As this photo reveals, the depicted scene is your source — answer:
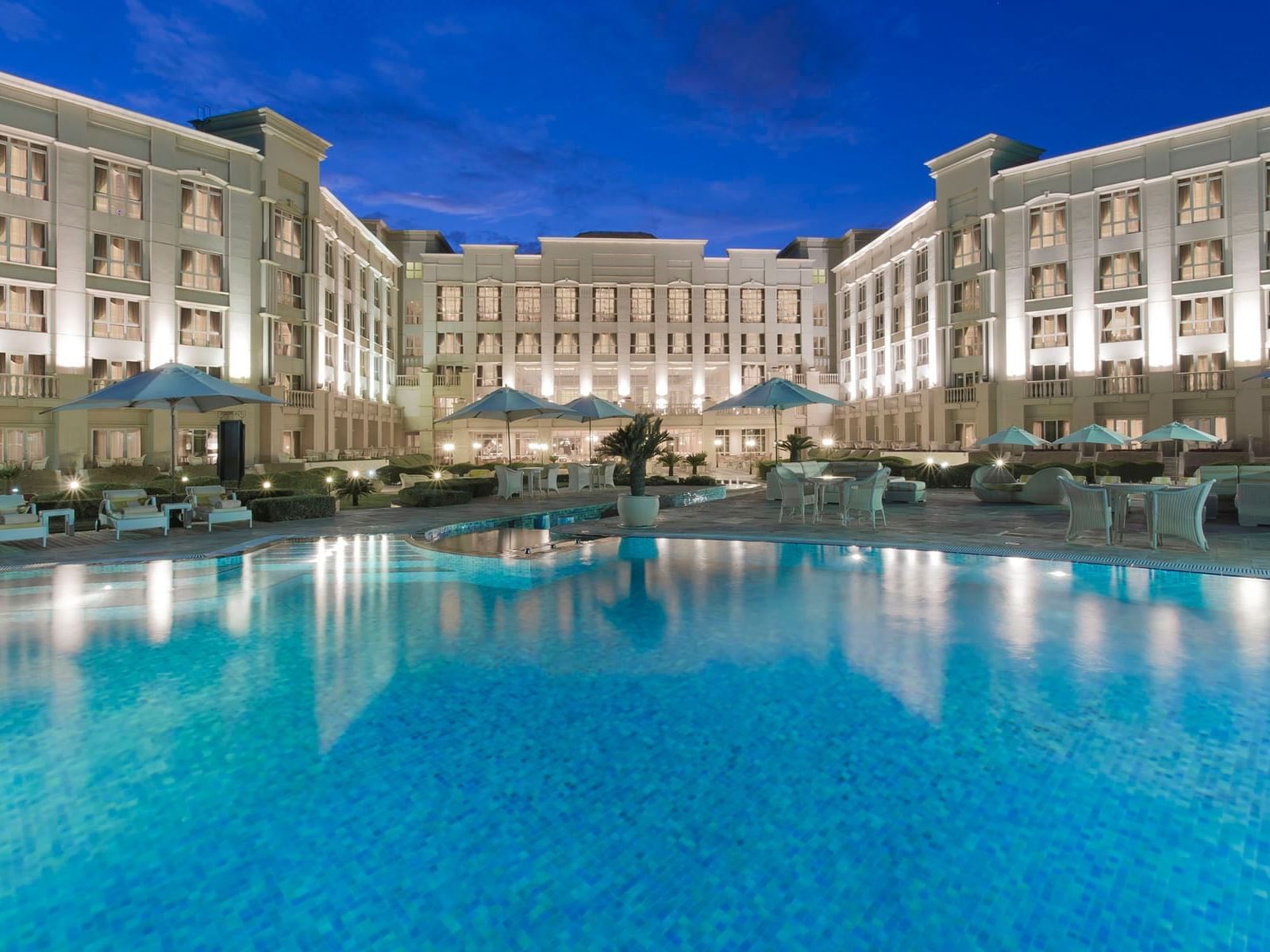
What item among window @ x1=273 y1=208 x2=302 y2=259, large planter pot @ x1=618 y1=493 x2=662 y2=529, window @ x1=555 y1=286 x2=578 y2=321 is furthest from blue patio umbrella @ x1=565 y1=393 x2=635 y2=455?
window @ x1=555 y1=286 x2=578 y2=321

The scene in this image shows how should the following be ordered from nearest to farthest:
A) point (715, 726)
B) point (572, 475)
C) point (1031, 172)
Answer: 1. point (715, 726)
2. point (572, 475)
3. point (1031, 172)

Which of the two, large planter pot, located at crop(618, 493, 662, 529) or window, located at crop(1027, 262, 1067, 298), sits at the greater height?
window, located at crop(1027, 262, 1067, 298)

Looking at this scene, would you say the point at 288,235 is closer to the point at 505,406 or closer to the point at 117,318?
the point at 117,318

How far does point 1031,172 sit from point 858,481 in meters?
28.2

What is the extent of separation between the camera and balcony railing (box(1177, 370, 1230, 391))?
28328 mm

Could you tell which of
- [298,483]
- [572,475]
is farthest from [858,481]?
[298,483]

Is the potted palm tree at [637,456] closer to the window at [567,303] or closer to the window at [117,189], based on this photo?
the window at [117,189]

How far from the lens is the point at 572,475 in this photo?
2211 cm

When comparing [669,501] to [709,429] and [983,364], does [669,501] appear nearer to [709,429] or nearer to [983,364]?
[983,364]

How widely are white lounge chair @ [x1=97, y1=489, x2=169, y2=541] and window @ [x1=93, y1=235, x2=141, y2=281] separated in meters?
16.4

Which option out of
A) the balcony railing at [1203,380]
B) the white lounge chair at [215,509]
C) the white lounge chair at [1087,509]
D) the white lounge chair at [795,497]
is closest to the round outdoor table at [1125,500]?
the white lounge chair at [1087,509]

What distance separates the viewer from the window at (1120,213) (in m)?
30.7

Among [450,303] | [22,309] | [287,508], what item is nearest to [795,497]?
[287,508]

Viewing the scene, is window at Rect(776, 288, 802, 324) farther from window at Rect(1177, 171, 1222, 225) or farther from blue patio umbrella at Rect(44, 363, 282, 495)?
blue patio umbrella at Rect(44, 363, 282, 495)
